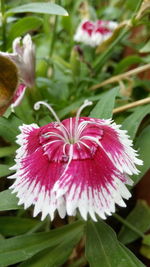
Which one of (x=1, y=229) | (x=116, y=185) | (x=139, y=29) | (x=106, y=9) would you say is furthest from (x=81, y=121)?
(x=139, y=29)

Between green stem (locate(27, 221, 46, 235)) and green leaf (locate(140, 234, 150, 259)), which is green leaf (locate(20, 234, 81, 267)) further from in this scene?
green leaf (locate(140, 234, 150, 259))

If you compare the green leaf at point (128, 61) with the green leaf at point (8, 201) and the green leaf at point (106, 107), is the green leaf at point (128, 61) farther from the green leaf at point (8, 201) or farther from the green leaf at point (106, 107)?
the green leaf at point (8, 201)

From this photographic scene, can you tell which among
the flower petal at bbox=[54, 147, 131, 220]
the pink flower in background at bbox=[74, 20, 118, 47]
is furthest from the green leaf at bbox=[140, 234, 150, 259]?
the pink flower in background at bbox=[74, 20, 118, 47]

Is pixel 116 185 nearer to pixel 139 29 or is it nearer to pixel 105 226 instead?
pixel 105 226

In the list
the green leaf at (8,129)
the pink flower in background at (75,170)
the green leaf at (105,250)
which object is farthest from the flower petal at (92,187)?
the green leaf at (8,129)

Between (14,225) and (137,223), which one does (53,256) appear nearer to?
(14,225)
